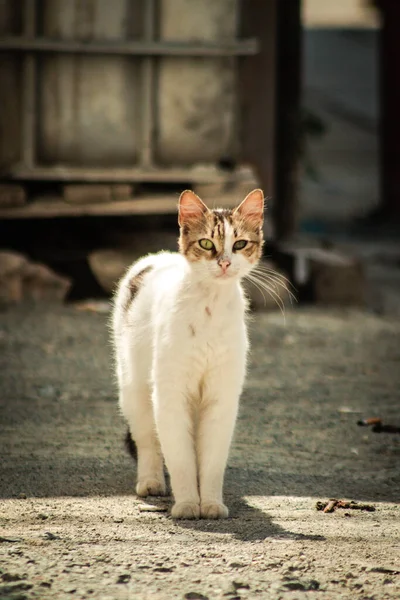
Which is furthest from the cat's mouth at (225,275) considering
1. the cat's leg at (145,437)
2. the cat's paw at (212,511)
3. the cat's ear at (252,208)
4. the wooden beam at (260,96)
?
the wooden beam at (260,96)

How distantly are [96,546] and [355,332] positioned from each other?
214 inches

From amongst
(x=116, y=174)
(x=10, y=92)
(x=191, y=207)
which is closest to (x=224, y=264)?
(x=191, y=207)

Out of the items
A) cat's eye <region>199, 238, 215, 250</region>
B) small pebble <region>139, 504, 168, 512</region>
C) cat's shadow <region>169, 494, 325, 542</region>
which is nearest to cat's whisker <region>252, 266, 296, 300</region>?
A: cat's eye <region>199, 238, 215, 250</region>

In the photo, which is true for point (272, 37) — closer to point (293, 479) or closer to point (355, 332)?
point (355, 332)

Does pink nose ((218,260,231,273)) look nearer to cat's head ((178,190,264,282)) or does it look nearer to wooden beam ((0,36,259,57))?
cat's head ((178,190,264,282))

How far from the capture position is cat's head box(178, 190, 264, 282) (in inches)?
165

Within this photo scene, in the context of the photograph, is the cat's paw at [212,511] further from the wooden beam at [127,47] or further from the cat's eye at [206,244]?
the wooden beam at [127,47]

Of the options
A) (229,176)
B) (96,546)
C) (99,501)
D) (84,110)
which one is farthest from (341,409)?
(84,110)

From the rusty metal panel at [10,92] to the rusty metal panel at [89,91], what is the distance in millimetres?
205

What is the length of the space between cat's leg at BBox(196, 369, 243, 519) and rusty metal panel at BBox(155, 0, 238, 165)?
17.7ft

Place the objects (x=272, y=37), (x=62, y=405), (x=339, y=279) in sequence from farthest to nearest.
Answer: (x=272, y=37), (x=339, y=279), (x=62, y=405)

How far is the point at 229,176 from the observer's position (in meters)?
9.32

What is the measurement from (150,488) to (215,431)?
493 mm

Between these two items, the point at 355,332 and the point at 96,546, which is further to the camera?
the point at 355,332
